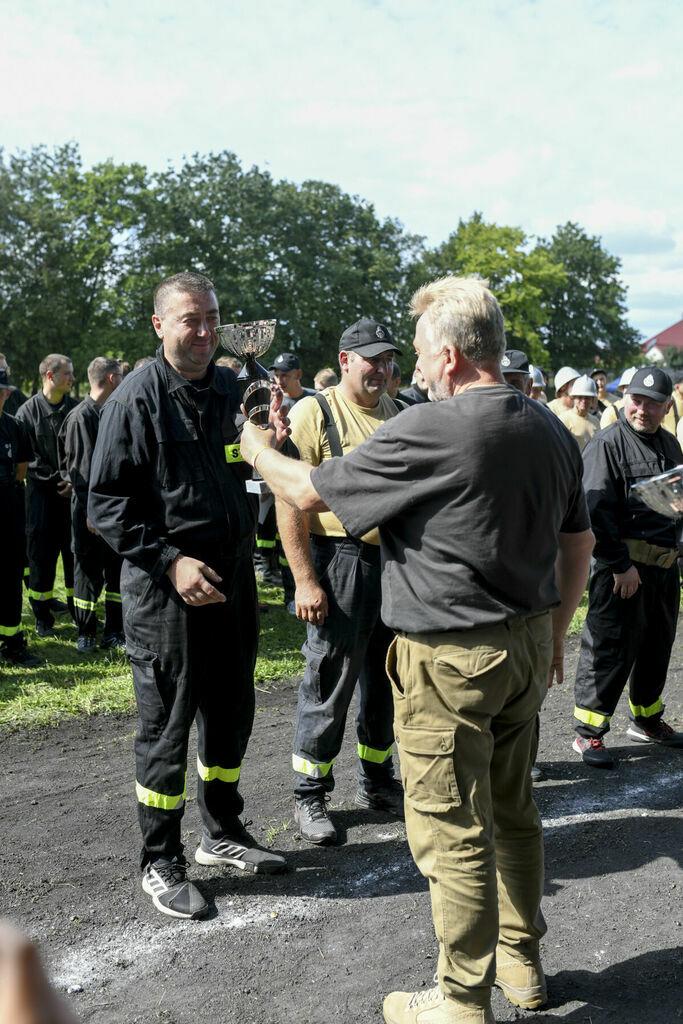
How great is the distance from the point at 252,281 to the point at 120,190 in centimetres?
747

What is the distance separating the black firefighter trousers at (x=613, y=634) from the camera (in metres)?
5.80

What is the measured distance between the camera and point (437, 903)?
299 centimetres

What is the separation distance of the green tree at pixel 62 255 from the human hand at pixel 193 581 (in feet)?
127

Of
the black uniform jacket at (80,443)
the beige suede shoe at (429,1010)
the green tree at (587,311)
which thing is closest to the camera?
the beige suede shoe at (429,1010)

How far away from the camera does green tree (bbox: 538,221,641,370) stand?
69.2 metres

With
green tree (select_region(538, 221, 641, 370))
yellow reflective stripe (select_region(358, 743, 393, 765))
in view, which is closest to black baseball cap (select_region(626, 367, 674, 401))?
yellow reflective stripe (select_region(358, 743, 393, 765))

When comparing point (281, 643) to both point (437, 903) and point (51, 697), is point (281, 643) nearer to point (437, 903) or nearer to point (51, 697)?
point (51, 697)

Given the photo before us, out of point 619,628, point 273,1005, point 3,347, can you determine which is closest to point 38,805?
point 273,1005

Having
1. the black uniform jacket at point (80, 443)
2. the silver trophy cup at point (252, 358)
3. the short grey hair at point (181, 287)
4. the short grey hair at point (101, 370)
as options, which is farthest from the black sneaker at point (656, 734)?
the short grey hair at point (101, 370)

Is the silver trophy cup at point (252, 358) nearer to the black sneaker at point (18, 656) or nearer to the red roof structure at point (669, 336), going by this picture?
the black sneaker at point (18, 656)

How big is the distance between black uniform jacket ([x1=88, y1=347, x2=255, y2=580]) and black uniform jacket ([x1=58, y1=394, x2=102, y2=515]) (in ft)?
13.1

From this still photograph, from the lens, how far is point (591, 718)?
580 centimetres

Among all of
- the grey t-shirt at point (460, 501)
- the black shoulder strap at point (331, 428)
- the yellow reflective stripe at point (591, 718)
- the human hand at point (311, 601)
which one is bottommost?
the yellow reflective stripe at point (591, 718)

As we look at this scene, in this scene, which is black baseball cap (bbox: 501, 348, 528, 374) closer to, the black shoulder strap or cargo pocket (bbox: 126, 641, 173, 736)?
the black shoulder strap
